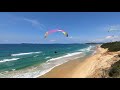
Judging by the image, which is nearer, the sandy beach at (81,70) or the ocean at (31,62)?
the sandy beach at (81,70)

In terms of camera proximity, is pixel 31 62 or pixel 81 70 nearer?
pixel 81 70

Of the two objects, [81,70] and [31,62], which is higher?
[31,62]

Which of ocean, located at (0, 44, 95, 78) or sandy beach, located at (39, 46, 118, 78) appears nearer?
sandy beach, located at (39, 46, 118, 78)
